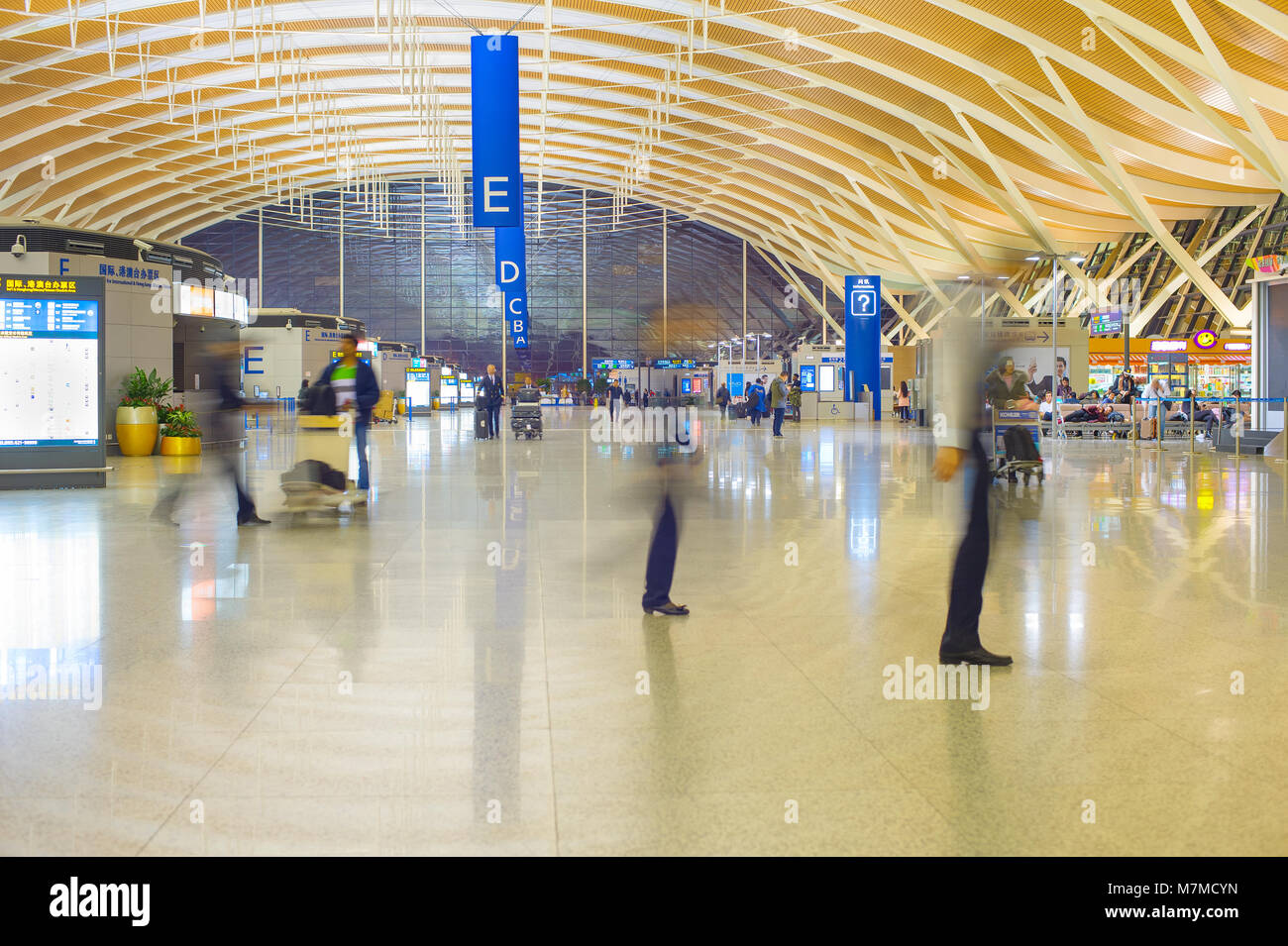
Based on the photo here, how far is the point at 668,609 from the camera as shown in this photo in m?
6.38

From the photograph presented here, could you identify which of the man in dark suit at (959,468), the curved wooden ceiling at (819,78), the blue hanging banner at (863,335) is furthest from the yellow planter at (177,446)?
the blue hanging banner at (863,335)

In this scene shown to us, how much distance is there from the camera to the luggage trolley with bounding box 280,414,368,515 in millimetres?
11297

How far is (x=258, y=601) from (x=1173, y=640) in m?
4.71

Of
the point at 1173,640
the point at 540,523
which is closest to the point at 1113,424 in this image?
the point at 540,523

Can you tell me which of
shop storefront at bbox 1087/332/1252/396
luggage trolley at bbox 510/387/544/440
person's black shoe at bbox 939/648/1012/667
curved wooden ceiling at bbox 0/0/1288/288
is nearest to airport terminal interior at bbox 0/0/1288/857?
person's black shoe at bbox 939/648/1012/667

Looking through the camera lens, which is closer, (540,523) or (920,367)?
(540,523)

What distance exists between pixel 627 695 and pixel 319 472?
740 centimetres

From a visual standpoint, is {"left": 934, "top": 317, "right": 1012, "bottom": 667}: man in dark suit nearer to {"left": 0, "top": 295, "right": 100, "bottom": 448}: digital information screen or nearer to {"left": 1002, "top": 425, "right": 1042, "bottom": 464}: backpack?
{"left": 1002, "top": 425, "right": 1042, "bottom": 464}: backpack

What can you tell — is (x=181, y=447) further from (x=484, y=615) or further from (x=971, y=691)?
(x=971, y=691)

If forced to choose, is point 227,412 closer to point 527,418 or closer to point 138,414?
point 138,414

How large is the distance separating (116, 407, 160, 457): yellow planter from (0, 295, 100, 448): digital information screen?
22.7ft
